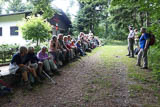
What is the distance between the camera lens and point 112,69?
234 inches

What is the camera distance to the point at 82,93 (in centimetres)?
383

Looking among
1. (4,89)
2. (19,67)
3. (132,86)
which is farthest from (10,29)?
(132,86)

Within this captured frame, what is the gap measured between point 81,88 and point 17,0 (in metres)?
9.38

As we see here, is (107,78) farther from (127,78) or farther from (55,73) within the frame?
(55,73)

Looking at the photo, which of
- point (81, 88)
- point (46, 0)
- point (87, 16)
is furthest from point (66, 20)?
point (81, 88)

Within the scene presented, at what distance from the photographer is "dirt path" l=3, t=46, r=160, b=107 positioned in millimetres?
3318

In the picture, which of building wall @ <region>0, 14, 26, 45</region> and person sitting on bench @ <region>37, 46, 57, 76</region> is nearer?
person sitting on bench @ <region>37, 46, 57, 76</region>

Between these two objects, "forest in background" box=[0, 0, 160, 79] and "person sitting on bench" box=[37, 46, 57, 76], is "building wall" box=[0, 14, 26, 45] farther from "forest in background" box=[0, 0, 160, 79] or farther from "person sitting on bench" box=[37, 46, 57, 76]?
"person sitting on bench" box=[37, 46, 57, 76]

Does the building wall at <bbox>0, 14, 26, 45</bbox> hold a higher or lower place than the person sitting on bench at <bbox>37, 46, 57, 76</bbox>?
higher

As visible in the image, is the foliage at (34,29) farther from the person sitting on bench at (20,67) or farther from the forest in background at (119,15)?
the person sitting on bench at (20,67)

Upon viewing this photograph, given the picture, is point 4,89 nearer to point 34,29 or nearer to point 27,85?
point 27,85

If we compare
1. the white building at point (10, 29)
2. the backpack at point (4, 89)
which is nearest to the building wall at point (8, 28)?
the white building at point (10, 29)

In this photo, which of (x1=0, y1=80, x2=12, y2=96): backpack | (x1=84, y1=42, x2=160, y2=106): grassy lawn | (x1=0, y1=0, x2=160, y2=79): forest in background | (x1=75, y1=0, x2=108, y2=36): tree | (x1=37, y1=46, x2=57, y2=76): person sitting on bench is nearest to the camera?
(x1=84, y1=42, x2=160, y2=106): grassy lawn

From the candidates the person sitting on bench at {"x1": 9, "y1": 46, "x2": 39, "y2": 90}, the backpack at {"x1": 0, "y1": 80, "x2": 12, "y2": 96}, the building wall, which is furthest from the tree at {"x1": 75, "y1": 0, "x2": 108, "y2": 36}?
the backpack at {"x1": 0, "y1": 80, "x2": 12, "y2": 96}
